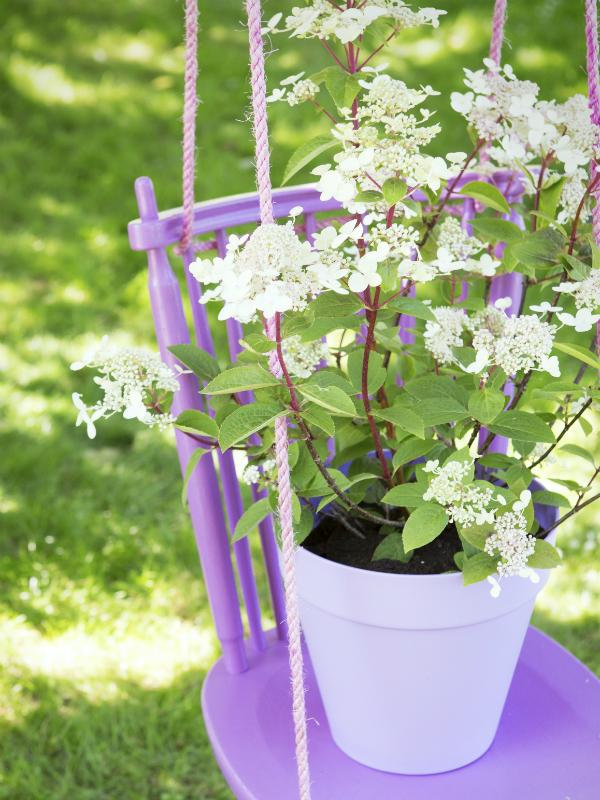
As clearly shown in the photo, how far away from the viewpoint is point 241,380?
33.5 inches

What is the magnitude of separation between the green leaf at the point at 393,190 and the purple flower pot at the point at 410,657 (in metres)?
0.36

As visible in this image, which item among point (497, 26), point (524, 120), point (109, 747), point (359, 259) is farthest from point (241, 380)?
point (109, 747)

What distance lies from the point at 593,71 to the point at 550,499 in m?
0.44

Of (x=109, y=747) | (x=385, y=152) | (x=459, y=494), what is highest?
(x=385, y=152)

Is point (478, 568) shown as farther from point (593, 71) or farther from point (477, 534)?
point (593, 71)

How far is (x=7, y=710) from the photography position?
1.72 metres

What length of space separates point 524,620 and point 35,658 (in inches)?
43.7

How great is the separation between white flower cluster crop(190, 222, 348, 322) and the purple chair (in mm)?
284

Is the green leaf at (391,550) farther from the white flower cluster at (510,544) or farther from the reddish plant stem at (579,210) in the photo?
the reddish plant stem at (579,210)

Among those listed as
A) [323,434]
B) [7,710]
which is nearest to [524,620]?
[323,434]

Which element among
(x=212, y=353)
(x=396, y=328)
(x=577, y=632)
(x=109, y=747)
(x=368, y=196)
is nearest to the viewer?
(x=368, y=196)

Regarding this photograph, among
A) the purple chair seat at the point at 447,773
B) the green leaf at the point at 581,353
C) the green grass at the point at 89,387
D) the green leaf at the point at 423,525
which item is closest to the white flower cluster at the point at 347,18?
the green grass at the point at 89,387

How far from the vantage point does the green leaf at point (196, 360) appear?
104 cm

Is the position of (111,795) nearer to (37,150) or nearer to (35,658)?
(35,658)
